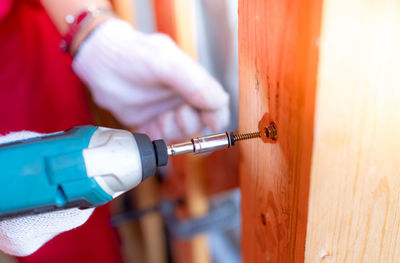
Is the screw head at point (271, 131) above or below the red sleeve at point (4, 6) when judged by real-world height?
below

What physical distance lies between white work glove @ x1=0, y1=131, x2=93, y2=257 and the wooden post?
217 millimetres

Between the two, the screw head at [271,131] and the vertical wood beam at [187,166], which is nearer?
the screw head at [271,131]

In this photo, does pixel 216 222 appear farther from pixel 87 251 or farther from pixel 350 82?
pixel 350 82

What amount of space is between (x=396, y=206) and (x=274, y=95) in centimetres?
17

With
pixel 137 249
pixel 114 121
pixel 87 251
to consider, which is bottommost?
pixel 137 249

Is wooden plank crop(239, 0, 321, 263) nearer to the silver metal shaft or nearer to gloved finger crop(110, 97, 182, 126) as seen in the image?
the silver metal shaft

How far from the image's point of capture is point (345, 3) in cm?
22

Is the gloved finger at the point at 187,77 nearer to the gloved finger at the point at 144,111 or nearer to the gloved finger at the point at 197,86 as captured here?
the gloved finger at the point at 197,86

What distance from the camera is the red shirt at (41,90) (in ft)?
2.09

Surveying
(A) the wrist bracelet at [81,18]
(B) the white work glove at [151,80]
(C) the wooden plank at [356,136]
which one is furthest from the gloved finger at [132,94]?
(C) the wooden plank at [356,136]

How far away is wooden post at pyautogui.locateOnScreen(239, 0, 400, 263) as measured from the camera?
24 centimetres

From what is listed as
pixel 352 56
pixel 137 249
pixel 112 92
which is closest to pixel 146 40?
pixel 112 92

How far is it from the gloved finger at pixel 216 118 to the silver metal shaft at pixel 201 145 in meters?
0.26

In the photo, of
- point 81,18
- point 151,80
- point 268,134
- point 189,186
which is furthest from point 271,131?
point 189,186
